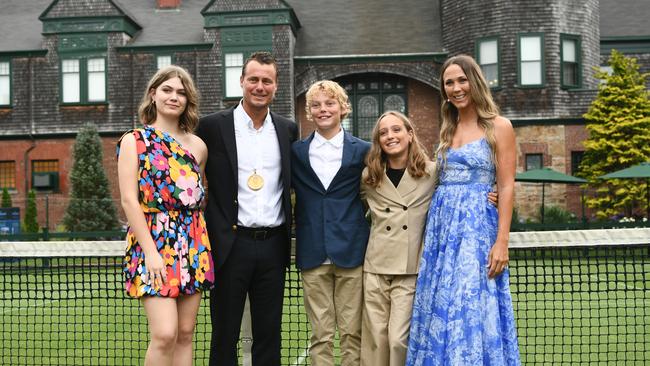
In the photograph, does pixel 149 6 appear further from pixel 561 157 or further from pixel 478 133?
pixel 478 133

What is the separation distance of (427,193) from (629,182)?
20.1m

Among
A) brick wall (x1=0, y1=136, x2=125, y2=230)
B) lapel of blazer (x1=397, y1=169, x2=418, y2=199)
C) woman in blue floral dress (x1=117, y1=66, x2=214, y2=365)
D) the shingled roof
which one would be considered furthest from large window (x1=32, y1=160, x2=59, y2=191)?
lapel of blazer (x1=397, y1=169, x2=418, y2=199)

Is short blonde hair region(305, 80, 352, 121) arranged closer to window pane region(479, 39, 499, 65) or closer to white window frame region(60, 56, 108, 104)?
window pane region(479, 39, 499, 65)

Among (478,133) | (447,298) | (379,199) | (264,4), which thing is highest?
(264,4)

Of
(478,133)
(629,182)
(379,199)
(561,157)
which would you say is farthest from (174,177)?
(561,157)

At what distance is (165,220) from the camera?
425 cm

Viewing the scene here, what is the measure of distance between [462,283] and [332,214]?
103 cm

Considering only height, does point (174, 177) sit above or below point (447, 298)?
above

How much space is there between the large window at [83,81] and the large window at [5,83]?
2.51 meters

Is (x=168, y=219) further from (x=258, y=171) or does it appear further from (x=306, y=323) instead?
(x=306, y=323)

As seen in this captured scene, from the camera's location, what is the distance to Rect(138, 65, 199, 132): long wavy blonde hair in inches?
174

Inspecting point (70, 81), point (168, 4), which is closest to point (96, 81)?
point (70, 81)

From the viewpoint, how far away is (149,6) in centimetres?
2988

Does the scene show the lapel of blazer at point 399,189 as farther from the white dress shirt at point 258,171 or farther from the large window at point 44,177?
the large window at point 44,177
